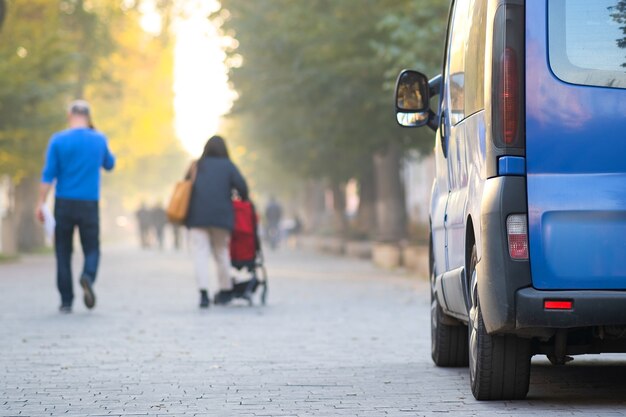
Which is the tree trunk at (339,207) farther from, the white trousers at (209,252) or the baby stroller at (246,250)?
the white trousers at (209,252)

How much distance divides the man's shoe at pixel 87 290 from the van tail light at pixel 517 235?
8.34 m

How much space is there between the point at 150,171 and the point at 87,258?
72281 millimetres

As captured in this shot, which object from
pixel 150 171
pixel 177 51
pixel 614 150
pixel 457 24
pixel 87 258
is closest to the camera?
pixel 614 150

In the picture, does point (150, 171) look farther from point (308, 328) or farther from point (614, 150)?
point (614, 150)

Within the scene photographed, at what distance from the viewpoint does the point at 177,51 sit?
72.8 metres

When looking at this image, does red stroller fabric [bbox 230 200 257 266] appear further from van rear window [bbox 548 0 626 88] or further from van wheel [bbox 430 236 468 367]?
van rear window [bbox 548 0 626 88]

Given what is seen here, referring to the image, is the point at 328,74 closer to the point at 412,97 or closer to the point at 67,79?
the point at 67,79

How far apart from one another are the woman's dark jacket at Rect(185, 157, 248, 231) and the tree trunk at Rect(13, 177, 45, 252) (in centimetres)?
2410

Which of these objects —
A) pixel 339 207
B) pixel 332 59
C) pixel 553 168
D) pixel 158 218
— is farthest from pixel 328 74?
pixel 158 218

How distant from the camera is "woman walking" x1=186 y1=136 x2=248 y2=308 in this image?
52.1 ft

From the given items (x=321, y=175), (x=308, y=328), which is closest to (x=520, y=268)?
(x=308, y=328)

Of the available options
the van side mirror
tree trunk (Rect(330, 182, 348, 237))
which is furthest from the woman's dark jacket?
tree trunk (Rect(330, 182, 348, 237))

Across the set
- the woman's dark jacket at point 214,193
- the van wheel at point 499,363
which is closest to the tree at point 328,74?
the woman's dark jacket at point 214,193

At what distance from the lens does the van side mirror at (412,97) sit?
29.0ft
